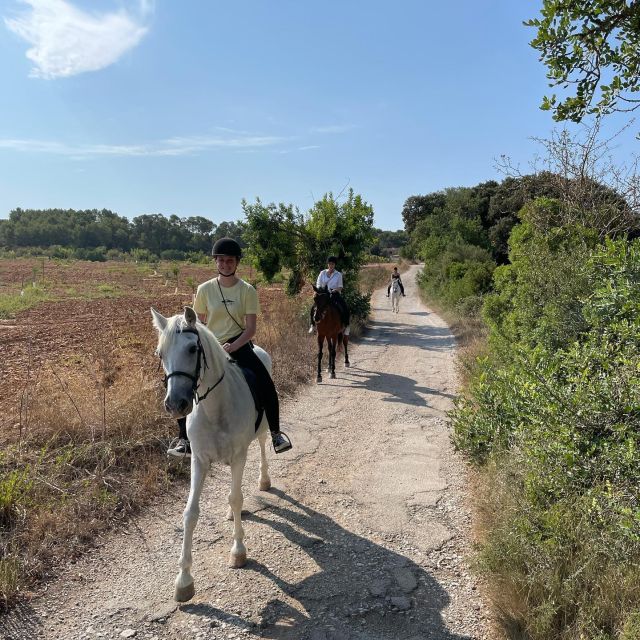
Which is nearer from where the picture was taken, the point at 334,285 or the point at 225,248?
the point at 225,248

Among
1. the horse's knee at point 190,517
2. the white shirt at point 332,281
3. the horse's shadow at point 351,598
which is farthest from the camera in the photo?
the white shirt at point 332,281

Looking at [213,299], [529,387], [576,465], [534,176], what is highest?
[534,176]

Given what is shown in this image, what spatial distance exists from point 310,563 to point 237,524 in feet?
2.44

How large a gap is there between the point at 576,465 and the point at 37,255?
280 ft

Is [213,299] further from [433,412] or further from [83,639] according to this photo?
[433,412]

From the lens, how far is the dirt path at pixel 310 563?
10.4 feet

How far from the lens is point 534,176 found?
9078 mm

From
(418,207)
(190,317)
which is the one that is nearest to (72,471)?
(190,317)

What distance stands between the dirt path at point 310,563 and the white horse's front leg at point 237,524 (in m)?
0.09

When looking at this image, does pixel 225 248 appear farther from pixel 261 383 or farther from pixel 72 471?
pixel 72 471

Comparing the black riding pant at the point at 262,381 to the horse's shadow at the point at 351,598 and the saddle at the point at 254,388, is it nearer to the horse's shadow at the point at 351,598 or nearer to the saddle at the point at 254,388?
the saddle at the point at 254,388

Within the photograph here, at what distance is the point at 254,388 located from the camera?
4332 mm

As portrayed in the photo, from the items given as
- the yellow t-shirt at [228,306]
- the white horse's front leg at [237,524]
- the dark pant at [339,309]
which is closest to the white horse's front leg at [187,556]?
the white horse's front leg at [237,524]

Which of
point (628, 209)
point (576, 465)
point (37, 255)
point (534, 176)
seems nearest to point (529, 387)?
point (576, 465)
